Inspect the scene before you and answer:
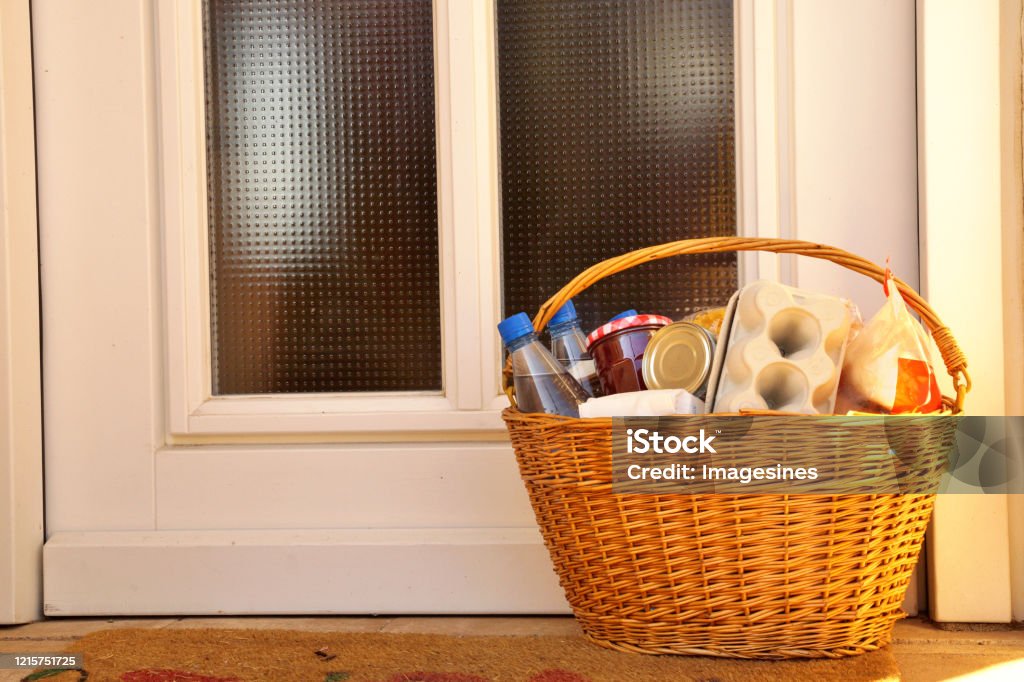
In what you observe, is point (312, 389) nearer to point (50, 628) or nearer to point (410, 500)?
point (410, 500)

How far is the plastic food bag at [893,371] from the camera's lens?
2.35 ft

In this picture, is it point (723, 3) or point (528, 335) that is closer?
point (528, 335)

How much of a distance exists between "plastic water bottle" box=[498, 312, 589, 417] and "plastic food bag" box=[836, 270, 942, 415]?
0.25 metres

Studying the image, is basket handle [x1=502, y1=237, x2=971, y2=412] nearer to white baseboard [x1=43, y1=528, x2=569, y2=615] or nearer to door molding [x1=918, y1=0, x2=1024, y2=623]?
door molding [x1=918, y1=0, x2=1024, y2=623]

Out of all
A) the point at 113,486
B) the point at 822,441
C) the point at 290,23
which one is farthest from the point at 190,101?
the point at 822,441

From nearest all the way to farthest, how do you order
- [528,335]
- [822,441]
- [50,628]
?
[822,441], [528,335], [50,628]

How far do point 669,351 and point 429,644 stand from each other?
1.24ft

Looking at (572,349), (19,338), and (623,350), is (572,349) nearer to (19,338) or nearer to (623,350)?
(623,350)

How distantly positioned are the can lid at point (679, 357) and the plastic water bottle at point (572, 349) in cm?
8

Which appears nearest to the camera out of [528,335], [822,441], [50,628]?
[822,441]

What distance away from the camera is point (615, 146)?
3.35 feet

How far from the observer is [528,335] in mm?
792

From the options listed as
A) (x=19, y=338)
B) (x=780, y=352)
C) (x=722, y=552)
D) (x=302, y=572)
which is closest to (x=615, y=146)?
(x=780, y=352)

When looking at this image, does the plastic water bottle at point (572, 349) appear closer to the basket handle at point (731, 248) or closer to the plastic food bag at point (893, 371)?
the basket handle at point (731, 248)
